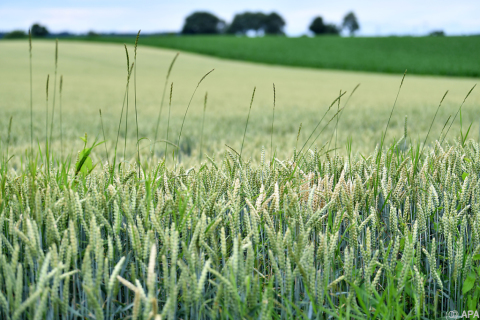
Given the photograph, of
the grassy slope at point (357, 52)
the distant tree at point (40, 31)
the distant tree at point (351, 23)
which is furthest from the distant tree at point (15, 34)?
the distant tree at point (351, 23)

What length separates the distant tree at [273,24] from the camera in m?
96.4

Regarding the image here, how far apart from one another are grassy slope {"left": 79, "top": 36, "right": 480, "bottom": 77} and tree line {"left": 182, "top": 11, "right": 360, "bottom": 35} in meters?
50.3

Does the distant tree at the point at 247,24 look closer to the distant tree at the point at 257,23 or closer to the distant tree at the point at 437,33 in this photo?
the distant tree at the point at 257,23

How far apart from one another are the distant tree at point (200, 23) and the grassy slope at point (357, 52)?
50.1 meters

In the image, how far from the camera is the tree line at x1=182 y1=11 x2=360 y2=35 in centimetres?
9094

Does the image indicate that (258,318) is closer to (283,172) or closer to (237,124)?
(283,172)

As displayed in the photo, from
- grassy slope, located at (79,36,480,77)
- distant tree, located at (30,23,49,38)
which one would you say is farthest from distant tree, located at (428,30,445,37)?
distant tree, located at (30,23,49,38)

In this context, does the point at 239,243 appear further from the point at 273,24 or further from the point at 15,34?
the point at 273,24

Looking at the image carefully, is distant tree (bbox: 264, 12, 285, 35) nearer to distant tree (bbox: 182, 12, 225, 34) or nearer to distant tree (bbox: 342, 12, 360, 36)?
distant tree (bbox: 182, 12, 225, 34)

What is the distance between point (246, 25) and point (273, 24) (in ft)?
22.0

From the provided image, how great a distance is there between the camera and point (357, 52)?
35.4m

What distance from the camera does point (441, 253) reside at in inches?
55.4

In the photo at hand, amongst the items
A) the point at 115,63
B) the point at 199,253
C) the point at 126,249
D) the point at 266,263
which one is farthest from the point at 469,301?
the point at 115,63

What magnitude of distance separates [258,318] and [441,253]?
787 millimetres
